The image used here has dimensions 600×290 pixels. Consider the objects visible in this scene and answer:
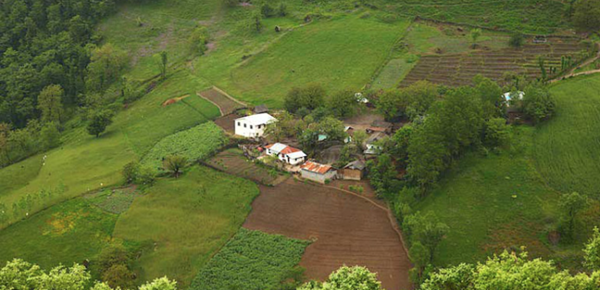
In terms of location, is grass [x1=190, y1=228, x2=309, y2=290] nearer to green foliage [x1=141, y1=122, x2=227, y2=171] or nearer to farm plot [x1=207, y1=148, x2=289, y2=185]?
farm plot [x1=207, y1=148, x2=289, y2=185]

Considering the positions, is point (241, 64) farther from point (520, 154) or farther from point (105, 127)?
point (520, 154)

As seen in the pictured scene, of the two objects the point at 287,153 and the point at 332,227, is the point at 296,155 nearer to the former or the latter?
the point at 287,153

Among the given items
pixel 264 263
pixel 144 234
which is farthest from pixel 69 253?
pixel 264 263

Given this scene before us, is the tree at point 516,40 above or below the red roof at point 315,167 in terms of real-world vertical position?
above

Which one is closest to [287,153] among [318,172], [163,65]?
[318,172]

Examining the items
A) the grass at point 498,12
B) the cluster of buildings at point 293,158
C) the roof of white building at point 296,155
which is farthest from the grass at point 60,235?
the grass at point 498,12

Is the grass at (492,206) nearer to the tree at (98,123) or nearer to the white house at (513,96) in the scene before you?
the white house at (513,96)

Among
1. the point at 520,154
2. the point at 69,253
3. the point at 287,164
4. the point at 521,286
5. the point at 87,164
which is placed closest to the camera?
the point at 521,286
